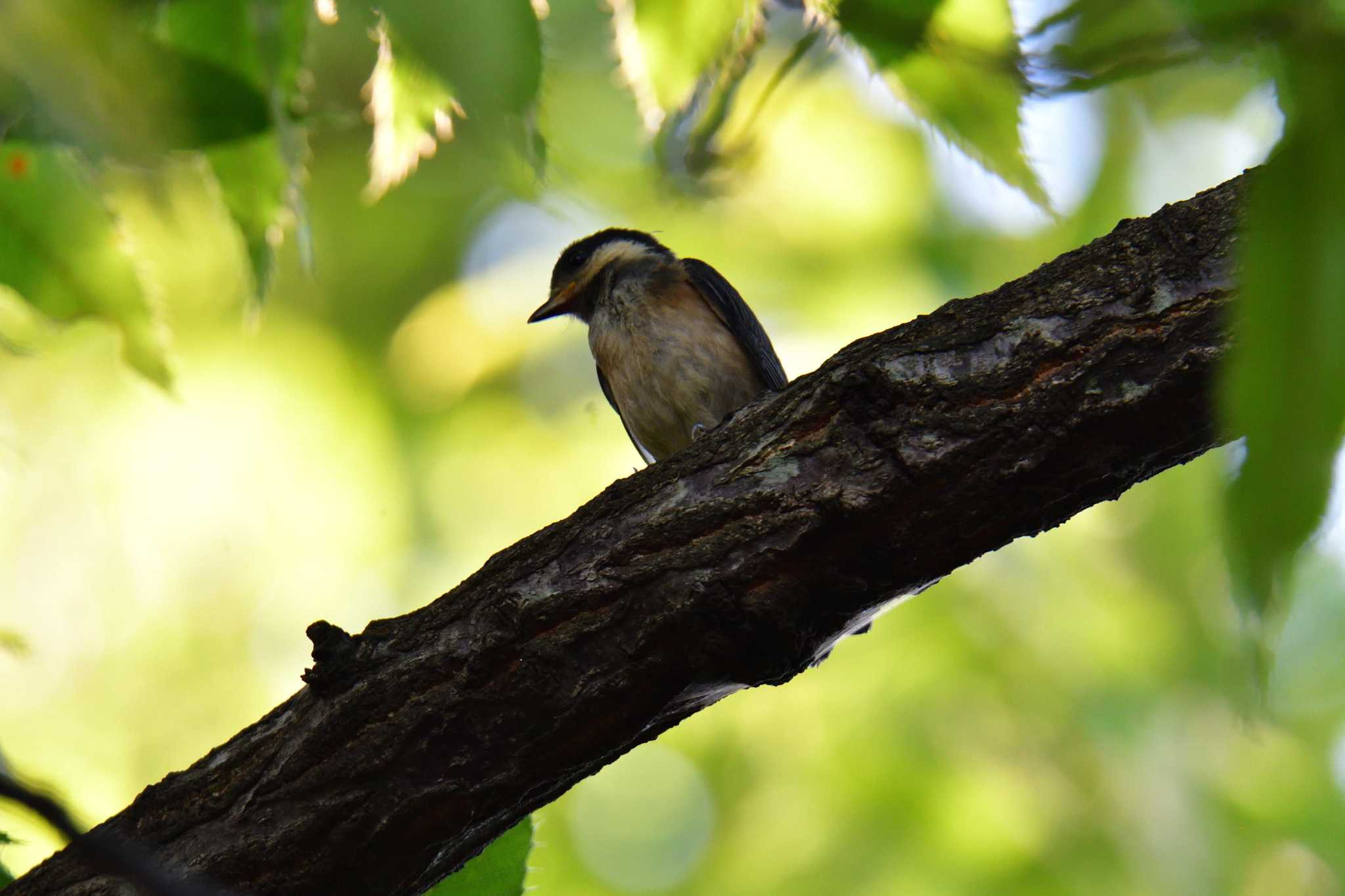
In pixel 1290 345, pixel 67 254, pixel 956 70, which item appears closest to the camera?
pixel 1290 345

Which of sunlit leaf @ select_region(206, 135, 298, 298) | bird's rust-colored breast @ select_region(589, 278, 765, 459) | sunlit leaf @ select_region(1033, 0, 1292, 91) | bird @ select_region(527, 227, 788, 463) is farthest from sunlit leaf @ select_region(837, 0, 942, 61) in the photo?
bird's rust-colored breast @ select_region(589, 278, 765, 459)

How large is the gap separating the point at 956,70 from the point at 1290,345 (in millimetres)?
975

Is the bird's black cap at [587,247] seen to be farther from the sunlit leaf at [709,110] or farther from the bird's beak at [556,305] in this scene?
the sunlit leaf at [709,110]

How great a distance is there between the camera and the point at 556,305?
21.0ft

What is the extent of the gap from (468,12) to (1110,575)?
652 cm

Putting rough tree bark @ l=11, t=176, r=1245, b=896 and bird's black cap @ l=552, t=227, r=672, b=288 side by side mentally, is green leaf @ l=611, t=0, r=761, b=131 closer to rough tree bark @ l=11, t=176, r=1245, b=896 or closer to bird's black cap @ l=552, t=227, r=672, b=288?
rough tree bark @ l=11, t=176, r=1245, b=896

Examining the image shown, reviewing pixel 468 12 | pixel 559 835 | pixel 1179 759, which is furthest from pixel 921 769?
pixel 468 12

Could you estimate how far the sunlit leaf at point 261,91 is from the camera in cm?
187

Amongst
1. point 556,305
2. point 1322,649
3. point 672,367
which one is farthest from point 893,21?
point 1322,649

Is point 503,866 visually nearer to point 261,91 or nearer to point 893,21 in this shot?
point 261,91

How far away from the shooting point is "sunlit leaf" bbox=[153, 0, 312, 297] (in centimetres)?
187

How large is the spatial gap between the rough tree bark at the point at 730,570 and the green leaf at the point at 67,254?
0.81 metres

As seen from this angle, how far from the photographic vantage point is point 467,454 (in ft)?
28.8

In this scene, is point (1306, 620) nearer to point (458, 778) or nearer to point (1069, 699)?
point (1069, 699)
